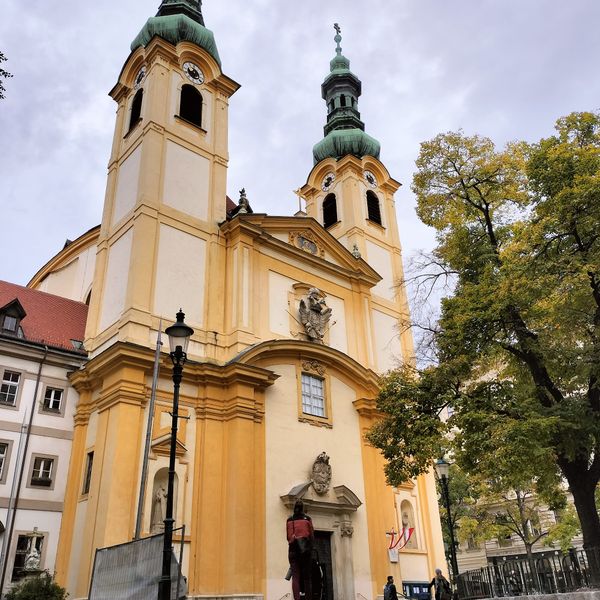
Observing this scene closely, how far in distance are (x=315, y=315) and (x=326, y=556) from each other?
26.1 feet

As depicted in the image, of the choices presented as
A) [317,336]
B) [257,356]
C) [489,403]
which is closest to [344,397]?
[317,336]

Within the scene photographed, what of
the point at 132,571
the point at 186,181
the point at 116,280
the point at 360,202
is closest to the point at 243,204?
the point at 186,181

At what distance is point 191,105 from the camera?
23.6 meters

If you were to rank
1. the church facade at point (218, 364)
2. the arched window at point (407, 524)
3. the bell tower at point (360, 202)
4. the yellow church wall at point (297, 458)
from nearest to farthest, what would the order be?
the church facade at point (218, 364), the yellow church wall at point (297, 458), the arched window at point (407, 524), the bell tower at point (360, 202)

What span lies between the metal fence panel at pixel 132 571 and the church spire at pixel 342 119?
24.8m

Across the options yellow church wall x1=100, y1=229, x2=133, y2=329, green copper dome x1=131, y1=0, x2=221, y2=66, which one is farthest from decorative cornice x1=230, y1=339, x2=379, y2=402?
green copper dome x1=131, y1=0, x2=221, y2=66

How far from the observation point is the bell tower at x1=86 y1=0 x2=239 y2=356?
61.4 feet

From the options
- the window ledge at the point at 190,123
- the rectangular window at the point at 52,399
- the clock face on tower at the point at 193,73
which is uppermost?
the clock face on tower at the point at 193,73

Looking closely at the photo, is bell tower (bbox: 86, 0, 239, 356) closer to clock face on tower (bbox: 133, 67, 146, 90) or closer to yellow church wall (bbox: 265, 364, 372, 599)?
clock face on tower (bbox: 133, 67, 146, 90)

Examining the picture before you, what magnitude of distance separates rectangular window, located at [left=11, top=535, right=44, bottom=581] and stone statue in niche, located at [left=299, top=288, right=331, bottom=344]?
10.3m

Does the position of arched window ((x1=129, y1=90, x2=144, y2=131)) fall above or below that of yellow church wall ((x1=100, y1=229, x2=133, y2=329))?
above

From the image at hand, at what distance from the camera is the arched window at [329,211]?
97.1 ft

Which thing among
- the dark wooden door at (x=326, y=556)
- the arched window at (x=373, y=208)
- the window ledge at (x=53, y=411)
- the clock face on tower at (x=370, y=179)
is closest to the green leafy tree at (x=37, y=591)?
the window ledge at (x=53, y=411)

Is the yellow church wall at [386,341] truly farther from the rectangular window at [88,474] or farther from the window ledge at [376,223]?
the rectangular window at [88,474]
